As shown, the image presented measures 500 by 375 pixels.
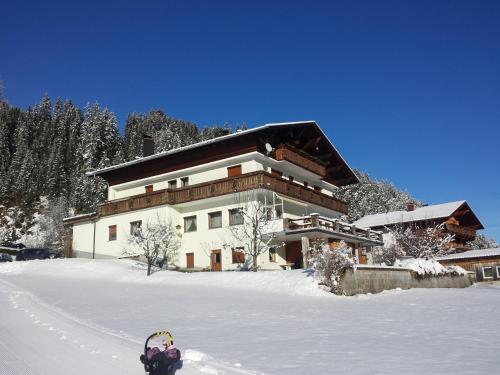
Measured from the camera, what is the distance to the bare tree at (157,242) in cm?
2773

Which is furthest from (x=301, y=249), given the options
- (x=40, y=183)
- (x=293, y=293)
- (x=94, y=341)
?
(x=40, y=183)

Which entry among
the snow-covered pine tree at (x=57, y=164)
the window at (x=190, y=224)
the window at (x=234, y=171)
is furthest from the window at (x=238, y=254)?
the snow-covered pine tree at (x=57, y=164)

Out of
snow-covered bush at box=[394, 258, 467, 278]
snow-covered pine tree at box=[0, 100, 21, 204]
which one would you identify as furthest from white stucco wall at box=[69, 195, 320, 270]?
snow-covered pine tree at box=[0, 100, 21, 204]

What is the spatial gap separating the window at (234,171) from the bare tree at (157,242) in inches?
210

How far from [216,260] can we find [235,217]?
10.3 feet

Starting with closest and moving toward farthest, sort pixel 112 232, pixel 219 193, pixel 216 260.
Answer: pixel 219 193 < pixel 216 260 < pixel 112 232

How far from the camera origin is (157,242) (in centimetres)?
2792

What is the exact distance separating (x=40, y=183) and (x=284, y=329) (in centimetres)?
7178

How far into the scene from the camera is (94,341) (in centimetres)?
870

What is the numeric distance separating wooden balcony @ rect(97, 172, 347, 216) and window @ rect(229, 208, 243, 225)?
1.46 m

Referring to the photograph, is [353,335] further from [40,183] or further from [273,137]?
[40,183]

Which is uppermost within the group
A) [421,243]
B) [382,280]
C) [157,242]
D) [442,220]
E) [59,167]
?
[59,167]

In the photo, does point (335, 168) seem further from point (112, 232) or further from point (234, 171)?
point (112, 232)

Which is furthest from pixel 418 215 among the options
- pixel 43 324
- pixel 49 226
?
pixel 49 226
